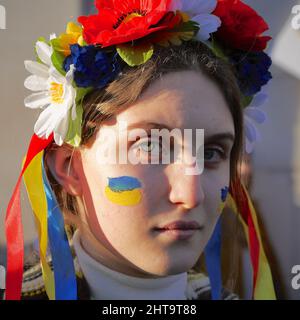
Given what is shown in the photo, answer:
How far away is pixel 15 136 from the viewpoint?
5.73ft

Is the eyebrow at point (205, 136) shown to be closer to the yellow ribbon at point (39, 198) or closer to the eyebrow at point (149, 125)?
the eyebrow at point (149, 125)

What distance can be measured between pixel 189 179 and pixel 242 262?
0.54m

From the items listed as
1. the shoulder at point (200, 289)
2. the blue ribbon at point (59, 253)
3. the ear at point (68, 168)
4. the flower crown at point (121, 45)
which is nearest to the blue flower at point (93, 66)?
the flower crown at point (121, 45)

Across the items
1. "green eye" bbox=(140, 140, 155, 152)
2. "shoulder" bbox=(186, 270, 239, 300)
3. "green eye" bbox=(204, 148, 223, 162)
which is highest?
"green eye" bbox=(140, 140, 155, 152)

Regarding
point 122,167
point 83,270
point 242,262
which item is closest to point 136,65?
point 122,167

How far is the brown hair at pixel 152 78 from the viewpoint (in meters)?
1.53

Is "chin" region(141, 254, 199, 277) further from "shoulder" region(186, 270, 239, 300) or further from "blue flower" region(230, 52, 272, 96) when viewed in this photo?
"blue flower" region(230, 52, 272, 96)

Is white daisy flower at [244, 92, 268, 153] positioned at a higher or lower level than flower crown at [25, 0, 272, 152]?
lower

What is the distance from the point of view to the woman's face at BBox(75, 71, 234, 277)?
1536mm
